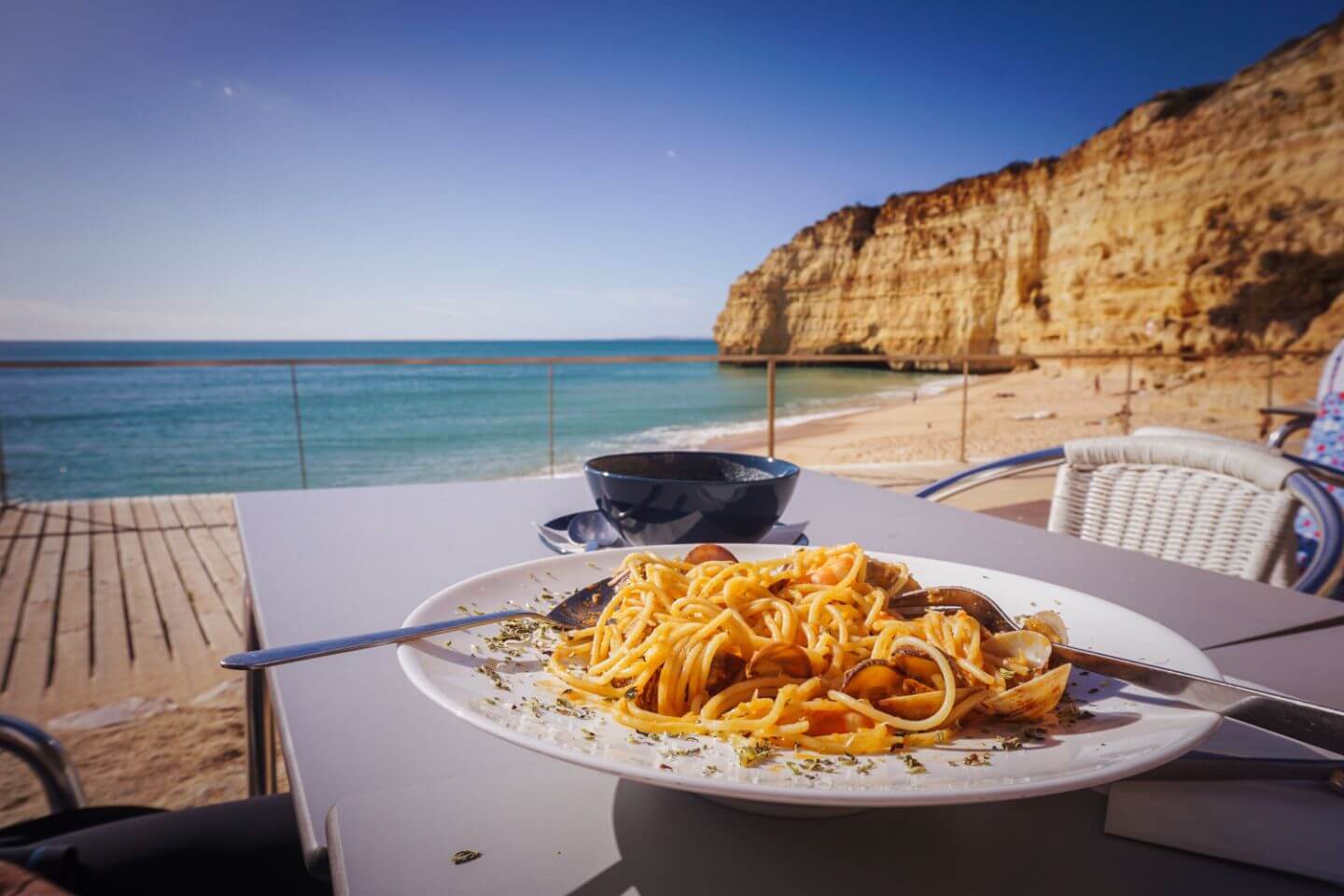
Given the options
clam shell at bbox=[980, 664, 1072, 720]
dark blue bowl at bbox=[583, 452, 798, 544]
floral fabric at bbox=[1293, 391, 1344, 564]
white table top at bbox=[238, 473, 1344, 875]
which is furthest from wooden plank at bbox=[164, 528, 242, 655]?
floral fabric at bbox=[1293, 391, 1344, 564]

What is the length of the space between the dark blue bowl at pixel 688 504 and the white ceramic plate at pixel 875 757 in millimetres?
275

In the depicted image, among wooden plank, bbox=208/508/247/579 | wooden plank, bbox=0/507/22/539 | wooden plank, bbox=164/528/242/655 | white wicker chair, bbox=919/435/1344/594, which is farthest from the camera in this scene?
wooden plank, bbox=0/507/22/539

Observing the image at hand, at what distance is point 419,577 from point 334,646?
17.4 inches

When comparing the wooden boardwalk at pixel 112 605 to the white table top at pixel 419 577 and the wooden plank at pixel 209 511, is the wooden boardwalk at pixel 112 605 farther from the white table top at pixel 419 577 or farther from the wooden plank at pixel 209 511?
the white table top at pixel 419 577

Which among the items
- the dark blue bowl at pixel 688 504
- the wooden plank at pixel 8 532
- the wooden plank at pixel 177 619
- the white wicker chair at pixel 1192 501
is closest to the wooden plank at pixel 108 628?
the wooden plank at pixel 177 619

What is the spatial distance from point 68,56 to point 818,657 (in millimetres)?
41184

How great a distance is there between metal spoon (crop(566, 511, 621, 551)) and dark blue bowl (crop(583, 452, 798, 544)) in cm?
4

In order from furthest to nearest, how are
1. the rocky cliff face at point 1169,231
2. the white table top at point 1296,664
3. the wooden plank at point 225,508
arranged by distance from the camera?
the rocky cliff face at point 1169,231, the wooden plank at point 225,508, the white table top at point 1296,664

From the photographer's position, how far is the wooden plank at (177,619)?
257 cm

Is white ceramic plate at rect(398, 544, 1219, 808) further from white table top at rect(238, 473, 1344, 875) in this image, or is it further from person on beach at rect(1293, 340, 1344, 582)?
person on beach at rect(1293, 340, 1344, 582)

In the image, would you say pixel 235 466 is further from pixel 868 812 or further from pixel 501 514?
pixel 868 812

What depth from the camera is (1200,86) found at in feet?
56.4

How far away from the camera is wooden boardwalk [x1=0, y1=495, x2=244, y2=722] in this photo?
249 cm

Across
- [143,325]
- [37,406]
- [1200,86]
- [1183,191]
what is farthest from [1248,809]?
[143,325]
